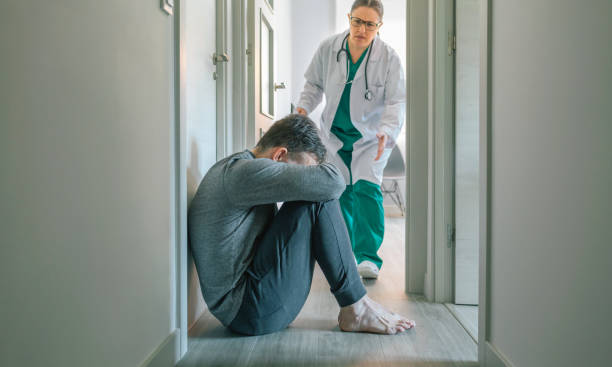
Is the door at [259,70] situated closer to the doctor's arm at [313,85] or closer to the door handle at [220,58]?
the doctor's arm at [313,85]

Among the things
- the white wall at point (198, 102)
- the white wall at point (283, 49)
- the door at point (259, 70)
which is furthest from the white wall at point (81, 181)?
the white wall at point (283, 49)

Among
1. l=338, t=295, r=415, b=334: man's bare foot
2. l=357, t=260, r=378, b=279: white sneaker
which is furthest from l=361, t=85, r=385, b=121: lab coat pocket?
l=338, t=295, r=415, b=334: man's bare foot

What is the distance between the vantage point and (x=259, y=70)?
7.36ft

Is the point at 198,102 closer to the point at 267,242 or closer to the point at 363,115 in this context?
the point at 267,242

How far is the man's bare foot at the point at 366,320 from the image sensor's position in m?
1.37

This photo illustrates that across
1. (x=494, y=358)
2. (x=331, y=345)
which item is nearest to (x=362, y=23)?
(x=331, y=345)

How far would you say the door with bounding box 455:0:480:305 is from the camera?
1.67m

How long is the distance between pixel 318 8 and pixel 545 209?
4.38 m

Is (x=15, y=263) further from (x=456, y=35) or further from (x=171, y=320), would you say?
(x=456, y=35)

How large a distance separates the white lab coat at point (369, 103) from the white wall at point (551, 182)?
1.05 m

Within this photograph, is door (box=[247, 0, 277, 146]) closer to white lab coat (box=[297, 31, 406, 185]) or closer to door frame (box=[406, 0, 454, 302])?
white lab coat (box=[297, 31, 406, 185])

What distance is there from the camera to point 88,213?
2.33 feet

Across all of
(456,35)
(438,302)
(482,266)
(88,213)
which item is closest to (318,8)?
(456,35)

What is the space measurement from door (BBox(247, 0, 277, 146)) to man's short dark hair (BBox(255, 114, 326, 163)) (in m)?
0.66
